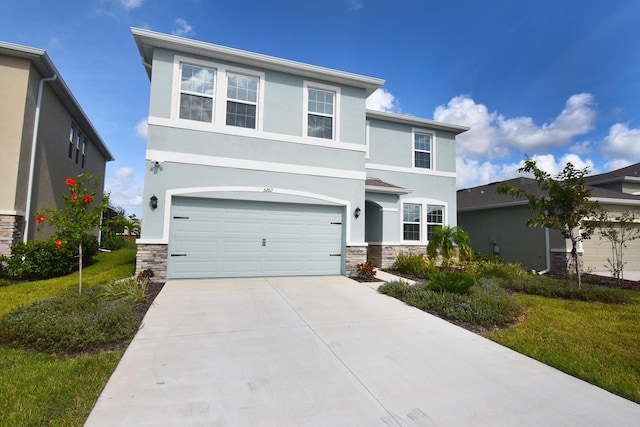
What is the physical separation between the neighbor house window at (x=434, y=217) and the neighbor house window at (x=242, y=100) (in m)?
8.28

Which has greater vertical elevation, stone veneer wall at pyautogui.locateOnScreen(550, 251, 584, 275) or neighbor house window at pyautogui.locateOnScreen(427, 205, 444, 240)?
neighbor house window at pyautogui.locateOnScreen(427, 205, 444, 240)

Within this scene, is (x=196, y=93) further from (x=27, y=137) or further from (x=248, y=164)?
(x=27, y=137)

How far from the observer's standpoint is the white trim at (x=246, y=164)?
27.7ft

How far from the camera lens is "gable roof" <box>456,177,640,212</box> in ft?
43.8

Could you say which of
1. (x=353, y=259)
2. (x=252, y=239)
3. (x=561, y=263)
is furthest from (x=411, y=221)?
(x=252, y=239)

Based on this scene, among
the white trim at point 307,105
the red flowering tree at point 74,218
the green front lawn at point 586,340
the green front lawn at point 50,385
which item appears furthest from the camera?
the white trim at point 307,105

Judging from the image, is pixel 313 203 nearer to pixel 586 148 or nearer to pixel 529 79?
pixel 529 79

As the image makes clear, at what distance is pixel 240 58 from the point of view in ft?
29.7

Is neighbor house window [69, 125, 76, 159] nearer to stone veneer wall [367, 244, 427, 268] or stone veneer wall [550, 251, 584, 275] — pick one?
stone veneer wall [367, 244, 427, 268]

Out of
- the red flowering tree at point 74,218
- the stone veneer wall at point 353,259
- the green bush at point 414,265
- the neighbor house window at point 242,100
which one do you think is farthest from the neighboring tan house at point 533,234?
the red flowering tree at point 74,218

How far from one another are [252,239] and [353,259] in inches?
128

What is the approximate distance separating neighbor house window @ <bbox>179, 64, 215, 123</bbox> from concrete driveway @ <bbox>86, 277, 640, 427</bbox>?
18.3 feet

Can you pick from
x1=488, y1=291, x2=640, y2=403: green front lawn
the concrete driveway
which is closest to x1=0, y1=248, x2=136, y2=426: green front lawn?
the concrete driveway

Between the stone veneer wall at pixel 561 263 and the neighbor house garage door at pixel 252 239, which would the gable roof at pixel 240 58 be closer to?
the neighbor house garage door at pixel 252 239
